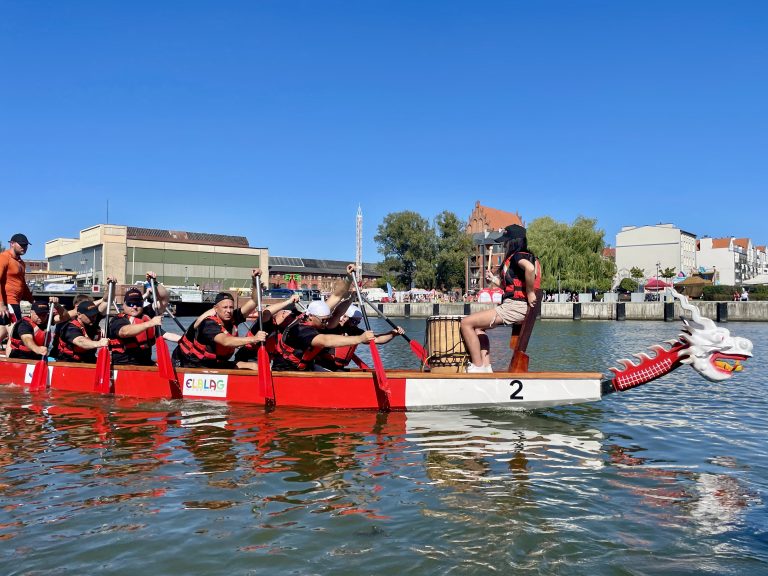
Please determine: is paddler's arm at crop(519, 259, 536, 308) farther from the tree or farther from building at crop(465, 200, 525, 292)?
building at crop(465, 200, 525, 292)

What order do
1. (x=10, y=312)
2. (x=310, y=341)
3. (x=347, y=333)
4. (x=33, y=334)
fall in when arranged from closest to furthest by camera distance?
(x=310, y=341) < (x=347, y=333) < (x=10, y=312) < (x=33, y=334)

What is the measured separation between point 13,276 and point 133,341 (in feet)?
9.34

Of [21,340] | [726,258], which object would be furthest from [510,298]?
[726,258]

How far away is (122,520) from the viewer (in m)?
5.31

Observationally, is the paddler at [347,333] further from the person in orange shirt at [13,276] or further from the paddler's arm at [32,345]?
the person in orange shirt at [13,276]

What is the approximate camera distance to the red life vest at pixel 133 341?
11484 millimetres

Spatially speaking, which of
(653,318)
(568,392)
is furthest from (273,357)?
(653,318)

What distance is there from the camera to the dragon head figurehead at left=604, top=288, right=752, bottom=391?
26.0 ft

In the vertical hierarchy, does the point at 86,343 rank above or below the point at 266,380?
above

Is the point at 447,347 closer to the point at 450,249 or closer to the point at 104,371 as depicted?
the point at 104,371

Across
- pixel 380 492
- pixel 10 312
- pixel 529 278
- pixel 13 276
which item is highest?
pixel 13 276

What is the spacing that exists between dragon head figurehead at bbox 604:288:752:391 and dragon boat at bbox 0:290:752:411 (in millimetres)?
11

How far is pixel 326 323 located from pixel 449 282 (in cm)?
9178

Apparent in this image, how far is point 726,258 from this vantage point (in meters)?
119
